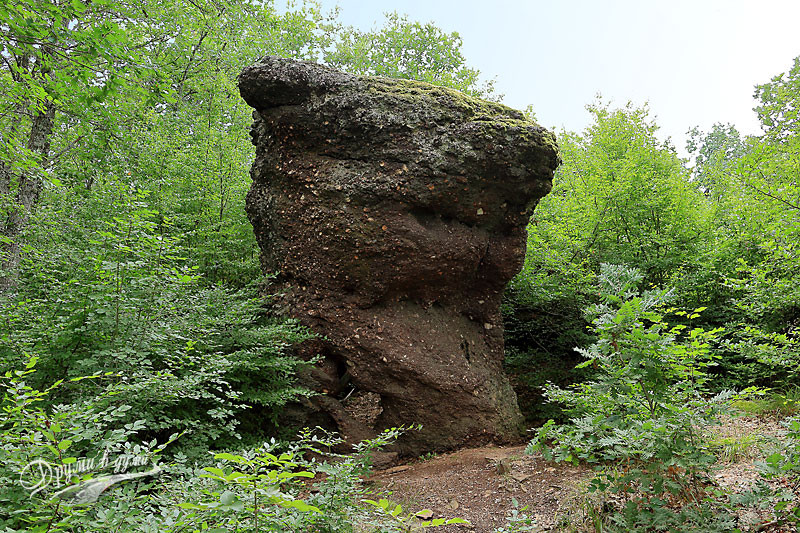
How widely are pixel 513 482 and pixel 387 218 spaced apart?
3.15m

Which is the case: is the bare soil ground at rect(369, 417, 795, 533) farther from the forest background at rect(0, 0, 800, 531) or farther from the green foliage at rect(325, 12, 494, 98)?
the green foliage at rect(325, 12, 494, 98)

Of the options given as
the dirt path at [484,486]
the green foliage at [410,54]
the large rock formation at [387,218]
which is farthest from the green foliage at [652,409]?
the green foliage at [410,54]

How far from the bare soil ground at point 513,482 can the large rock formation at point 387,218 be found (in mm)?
663

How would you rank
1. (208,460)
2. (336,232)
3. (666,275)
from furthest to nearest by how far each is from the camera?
(666,275) → (336,232) → (208,460)

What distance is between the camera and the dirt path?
3.72 m

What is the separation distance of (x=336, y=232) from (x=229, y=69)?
25.6ft

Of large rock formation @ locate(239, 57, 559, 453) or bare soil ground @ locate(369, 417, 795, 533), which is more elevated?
large rock formation @ locate(239, 57, 559, 453)

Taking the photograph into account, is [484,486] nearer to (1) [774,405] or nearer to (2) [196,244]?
(1) [774,405]

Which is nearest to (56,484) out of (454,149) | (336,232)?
(336,232)

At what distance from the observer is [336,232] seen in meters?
5.71

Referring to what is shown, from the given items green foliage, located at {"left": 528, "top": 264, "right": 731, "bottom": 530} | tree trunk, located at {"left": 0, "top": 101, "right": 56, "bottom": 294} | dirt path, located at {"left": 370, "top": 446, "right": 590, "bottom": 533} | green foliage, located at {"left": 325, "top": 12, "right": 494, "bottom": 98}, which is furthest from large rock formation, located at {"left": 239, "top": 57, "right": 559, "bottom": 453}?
green foliage, located at {"left": 325, "top": 12, "right": 494, "bottom": 98}

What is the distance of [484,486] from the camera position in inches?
177

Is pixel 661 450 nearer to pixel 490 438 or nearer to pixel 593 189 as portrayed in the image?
pixel 490 438

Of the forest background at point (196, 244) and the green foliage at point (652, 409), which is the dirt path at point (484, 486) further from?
the forest background at point (196, 244)
